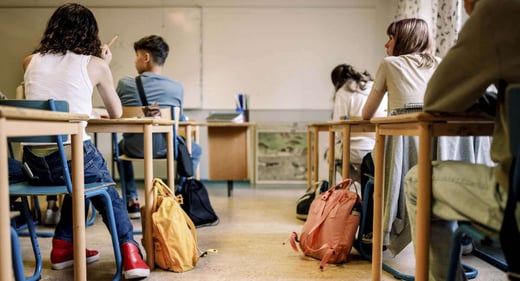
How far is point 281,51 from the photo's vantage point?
15.2ft

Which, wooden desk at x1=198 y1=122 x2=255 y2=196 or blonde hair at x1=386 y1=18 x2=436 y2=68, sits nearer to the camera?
blonde hair at x1=386 y1=18 x2=436 y2=68

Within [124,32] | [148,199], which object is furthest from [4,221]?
[124,32]

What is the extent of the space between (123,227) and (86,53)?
2.58 feet

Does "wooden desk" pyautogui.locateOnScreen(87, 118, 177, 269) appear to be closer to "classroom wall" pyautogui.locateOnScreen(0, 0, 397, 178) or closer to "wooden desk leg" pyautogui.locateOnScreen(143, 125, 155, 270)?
"wooden desk leg" pyautogui.locateOnScreen(143, 125, 155, 270)

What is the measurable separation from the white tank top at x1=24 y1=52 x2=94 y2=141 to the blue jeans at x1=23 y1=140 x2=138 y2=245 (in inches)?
4.8

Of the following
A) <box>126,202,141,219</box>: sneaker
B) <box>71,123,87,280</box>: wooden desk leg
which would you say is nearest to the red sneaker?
<box>71,123,87,280</box>: wooden desk leg

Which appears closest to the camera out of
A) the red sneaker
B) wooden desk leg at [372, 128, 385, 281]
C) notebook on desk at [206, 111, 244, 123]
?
wooden desk leg at [372, 128, 385, 281]

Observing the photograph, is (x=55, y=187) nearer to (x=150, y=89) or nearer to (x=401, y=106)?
(x=150, y=89)

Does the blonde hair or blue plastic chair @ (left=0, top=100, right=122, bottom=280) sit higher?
the blonde hair

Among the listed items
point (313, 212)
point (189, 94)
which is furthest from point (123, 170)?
point (189, 94)

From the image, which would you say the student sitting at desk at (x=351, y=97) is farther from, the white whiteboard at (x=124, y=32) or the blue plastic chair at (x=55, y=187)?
the white whiteboard at (x=124, y=32)

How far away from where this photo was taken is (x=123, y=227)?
5.62 feet

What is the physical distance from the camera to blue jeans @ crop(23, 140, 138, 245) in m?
1.53

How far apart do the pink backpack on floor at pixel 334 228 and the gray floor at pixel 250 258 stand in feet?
0.19
